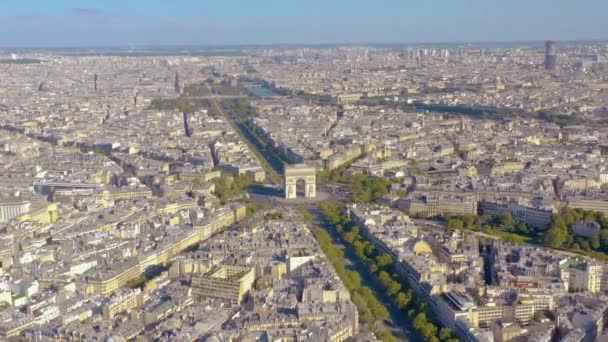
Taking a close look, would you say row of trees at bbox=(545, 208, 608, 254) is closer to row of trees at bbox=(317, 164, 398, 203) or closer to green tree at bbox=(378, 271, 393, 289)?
green tree at bbox=(378, 271, 393, 289)

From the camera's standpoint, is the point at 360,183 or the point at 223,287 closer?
the point at 223,287

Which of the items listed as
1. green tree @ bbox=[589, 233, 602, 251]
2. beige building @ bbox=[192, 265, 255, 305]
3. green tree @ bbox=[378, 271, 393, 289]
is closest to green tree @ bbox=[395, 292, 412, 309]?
green tree @ bbox=[378, 271, 393, 289]

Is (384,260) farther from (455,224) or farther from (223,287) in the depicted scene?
(455,224)

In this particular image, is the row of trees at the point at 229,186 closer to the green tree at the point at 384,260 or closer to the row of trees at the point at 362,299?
the row of trees at the point at 362,299

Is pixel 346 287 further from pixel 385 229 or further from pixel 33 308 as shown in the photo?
pixel 33 308

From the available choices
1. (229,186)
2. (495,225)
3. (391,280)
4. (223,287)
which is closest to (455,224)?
(495,225)

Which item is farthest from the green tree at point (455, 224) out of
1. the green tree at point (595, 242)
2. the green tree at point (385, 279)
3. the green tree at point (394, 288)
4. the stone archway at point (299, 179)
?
the green tree at point (394, 288)
